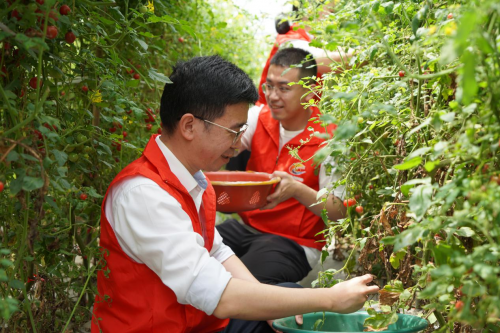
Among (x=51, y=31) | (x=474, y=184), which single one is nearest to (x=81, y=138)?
(x=51, y=31)

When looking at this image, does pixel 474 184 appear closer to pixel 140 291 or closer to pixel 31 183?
pixel 31 183

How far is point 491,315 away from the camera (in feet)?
2.86

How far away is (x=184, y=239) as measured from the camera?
1414 millimetres

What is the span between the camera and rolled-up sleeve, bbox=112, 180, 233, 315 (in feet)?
4.56

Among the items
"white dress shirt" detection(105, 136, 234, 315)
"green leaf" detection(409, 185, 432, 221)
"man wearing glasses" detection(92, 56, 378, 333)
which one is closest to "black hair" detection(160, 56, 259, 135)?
"man wearing glasses" detection(92, 56, 378, 333)

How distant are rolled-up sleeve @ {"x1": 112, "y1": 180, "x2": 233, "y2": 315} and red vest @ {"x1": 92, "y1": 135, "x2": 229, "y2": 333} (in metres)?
0.05

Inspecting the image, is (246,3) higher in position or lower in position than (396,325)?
higher

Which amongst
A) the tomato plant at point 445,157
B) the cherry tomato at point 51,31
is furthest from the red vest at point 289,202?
the cherry tomato at point 51,31

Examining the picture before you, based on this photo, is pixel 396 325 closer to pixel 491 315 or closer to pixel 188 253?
pixel 188 253

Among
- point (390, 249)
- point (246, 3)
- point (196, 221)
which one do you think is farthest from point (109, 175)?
point (246, 3)

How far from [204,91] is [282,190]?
→ 755mm

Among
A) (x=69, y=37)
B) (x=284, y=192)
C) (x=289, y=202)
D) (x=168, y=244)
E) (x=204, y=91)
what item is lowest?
(x=289, y=202)

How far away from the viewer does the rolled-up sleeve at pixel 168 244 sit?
4.56ft

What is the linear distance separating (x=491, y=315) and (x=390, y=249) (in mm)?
990
